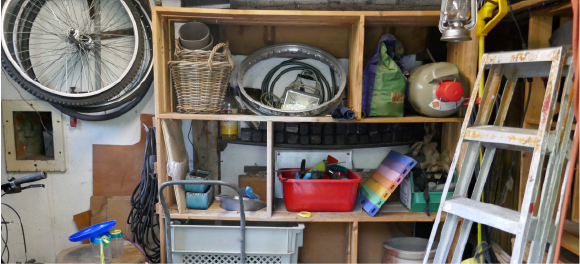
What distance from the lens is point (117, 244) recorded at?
1886mm

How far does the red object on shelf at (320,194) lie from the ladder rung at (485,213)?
0.67 m

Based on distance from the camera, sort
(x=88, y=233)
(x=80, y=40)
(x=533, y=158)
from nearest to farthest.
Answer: (x=533, y=158), (x=88, y=233), (x=80, y=40)

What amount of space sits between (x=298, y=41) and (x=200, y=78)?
71 centimetres

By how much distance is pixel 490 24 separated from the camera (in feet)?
5.68

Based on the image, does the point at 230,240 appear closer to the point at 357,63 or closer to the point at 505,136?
the point at 357,63

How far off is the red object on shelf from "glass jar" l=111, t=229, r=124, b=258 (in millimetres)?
858

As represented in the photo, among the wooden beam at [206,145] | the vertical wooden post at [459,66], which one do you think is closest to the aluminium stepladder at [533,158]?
the vertical wooden post at [459,66]

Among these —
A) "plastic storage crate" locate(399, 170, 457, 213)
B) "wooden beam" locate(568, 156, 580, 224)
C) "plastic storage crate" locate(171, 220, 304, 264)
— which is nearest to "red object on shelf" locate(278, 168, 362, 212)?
"plastic storage crate" locate(171, 220, 304, 264)

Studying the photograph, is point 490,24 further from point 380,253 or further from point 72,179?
point 72,179

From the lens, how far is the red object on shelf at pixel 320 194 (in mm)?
2100

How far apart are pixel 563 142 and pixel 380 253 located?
151 cm

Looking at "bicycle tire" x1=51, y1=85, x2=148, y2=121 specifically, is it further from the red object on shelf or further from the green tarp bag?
the green tarp bag

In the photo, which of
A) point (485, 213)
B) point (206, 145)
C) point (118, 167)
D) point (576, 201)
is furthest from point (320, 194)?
point (118, 167)

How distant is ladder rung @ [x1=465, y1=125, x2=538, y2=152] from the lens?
4.27 ft
